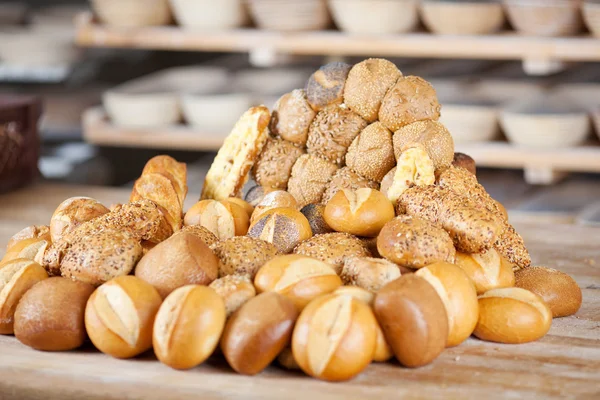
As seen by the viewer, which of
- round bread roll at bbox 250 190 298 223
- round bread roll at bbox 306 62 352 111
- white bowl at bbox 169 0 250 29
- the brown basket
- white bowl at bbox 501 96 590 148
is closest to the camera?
round bread roll at bbox 250 190 298 223

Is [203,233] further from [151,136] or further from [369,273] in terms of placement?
[151,136]

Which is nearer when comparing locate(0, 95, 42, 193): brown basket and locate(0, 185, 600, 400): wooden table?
locate(0, 185, 600, 400): wooden table

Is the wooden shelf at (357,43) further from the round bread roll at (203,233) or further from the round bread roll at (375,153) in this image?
the round bread roll at (203,233)

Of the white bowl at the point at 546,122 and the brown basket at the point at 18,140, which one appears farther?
the white bowl at the point at 546,122

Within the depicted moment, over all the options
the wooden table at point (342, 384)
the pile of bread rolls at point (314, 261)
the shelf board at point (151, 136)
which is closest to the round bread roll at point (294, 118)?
the pile of bread rolls at point (314, 261)

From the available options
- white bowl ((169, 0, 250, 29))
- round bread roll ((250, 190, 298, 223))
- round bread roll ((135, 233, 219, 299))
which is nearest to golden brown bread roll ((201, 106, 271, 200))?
round bread roll ((250, 190, 298, 223))

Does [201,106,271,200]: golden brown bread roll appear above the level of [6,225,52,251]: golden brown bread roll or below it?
above

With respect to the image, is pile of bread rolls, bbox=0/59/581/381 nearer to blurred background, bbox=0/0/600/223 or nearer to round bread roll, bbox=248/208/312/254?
round bread roll, bbox=248/208/312/254

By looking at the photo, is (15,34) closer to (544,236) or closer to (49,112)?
(49,112)
